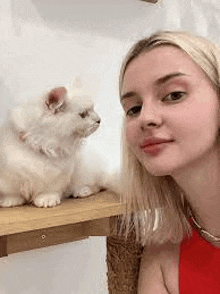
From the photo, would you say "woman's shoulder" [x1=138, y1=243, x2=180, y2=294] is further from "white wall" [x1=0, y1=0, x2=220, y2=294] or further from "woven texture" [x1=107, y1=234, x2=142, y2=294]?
"white wall" [x1=0, y1=0, x2=220, y2=294]

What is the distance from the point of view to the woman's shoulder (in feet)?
2.71

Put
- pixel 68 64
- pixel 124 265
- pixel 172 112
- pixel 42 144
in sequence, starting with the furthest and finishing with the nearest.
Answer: pixel 68 64, pixel 124 265, pixel 42 144, pixel 172 112

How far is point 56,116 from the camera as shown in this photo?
750 millimetres

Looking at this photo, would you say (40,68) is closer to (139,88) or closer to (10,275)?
(139,88)

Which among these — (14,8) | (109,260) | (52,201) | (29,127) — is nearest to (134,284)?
(109,260)

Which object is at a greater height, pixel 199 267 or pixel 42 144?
pixel 42 144

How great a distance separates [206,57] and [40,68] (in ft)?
1.70

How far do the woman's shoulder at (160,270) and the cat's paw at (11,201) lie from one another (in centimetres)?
31

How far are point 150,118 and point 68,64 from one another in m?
0.54

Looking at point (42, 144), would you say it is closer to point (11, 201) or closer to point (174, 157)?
point (11, 201)

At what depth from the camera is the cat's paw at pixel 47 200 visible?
74 cm

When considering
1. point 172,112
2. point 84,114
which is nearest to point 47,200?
point 84,114

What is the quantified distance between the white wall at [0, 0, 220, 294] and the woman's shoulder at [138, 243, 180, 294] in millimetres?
327

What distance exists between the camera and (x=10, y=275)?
3.36ft
